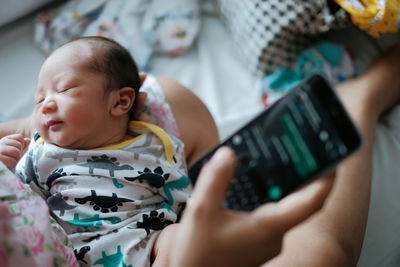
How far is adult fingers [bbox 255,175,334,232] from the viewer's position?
16.0 inches

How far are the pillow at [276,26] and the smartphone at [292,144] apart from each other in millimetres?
531

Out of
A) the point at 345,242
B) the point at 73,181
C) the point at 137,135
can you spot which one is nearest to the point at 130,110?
the point at 137,135

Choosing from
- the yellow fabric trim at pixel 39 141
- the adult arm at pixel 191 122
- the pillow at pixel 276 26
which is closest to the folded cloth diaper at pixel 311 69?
the pillow at pixel 276 26

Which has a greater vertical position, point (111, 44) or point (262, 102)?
point (111, 44)

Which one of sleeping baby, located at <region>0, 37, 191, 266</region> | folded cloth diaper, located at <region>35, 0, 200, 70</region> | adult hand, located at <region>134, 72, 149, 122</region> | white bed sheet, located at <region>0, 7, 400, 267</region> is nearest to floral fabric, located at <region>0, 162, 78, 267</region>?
sleeping baby, located at <region>0, 37, 191, 266</region>

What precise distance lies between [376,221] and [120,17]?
1.00m

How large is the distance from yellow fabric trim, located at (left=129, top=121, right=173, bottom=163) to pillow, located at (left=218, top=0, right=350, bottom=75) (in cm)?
49

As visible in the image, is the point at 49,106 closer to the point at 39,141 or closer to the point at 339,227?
the point at 39,141

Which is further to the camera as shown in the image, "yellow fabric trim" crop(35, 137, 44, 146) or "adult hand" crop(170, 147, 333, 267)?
"yellow fabric trim" crop(35, 137, 44, 146)

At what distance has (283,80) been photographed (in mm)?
1071

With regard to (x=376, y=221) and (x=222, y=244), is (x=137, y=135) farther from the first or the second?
(x=376, y=221)

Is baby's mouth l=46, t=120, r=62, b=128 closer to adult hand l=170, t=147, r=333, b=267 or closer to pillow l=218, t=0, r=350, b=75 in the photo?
adult hand l=170, t=147, r=333, b=267

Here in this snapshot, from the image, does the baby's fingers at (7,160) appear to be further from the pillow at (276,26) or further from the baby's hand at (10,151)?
the pillow at (276,26)

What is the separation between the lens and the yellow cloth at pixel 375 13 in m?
0.80
